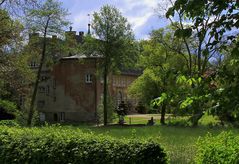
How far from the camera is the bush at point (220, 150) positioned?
6.19 meters

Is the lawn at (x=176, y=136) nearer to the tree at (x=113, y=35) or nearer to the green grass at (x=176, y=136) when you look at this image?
the green grass at (x=176, y=136)

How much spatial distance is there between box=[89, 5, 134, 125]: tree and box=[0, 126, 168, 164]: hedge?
45.8 metres

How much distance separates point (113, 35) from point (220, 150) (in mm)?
50643

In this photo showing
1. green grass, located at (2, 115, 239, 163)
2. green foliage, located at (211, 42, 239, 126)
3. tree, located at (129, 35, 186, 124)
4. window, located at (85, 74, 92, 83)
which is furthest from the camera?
window, located at (85, 74, 92, 83)

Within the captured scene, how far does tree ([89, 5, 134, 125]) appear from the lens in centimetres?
5659

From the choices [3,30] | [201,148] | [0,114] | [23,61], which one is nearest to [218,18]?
[201,148]

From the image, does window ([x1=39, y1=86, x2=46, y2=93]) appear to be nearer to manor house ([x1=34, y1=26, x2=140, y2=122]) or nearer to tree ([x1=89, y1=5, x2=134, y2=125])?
manor house ([x1=34, y1=26, x2=140, y2=122])

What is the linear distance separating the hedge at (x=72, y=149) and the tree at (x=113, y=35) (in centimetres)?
4585

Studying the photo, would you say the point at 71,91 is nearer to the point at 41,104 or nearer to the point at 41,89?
the point at 41,104

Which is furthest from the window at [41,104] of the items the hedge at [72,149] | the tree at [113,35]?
the hedge at [72,149]

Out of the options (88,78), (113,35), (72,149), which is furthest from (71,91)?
(72,149)

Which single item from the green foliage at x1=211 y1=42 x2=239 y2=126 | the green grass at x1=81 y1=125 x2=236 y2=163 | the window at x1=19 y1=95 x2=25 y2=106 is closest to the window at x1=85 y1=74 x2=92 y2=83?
the window at x1=19 y1=95 x2=25 y2=106

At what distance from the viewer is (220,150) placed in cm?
652

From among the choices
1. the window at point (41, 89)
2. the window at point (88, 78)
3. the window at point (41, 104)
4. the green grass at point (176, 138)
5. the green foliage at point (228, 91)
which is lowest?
the green grass at point (176, 138)
